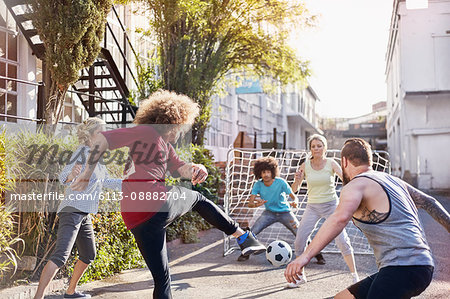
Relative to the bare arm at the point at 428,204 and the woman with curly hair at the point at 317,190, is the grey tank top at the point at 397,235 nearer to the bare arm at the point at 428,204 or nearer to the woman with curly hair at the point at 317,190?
the bare arm at the point at 428,204

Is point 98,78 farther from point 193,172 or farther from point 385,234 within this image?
point 385,234

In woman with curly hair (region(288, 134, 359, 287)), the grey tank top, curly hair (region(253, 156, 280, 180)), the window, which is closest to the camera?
the grey tank top

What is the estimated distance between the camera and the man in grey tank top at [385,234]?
3.03m

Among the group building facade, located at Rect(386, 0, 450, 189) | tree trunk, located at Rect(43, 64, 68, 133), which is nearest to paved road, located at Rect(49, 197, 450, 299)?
tree trunk, located at Rect(43, 64, 68, 133)

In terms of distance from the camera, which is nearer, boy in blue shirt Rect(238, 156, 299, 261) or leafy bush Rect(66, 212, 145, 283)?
leafy bush Rect(66, 212, 145, 283)

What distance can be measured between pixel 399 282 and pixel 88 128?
3369 mm

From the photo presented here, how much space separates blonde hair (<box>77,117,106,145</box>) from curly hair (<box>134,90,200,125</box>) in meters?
1.22

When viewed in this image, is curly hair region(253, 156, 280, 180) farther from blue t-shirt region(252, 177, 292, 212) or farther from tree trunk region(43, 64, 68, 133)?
tree trunk region(43, 64, 68, 133)

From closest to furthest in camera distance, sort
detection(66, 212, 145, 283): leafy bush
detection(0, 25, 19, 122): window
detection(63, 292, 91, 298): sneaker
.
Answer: detection(63, 292, 91, 298): sneaker → detection(66, 212, 145, 283): leafy bush → detection(0, 25, 19, 122): window

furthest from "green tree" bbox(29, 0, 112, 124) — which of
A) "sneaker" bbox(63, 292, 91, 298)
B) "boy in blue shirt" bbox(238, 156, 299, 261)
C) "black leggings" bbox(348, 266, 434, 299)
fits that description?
"black leggings" bbox(348, 266, 434, 299)

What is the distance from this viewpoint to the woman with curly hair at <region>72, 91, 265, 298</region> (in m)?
3.70

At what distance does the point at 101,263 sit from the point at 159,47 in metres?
7.50

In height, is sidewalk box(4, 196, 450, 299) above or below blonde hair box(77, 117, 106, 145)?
below

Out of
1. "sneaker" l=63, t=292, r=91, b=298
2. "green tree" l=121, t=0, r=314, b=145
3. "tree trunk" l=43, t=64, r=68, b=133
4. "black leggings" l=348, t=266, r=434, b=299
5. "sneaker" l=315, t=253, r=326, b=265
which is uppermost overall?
"green tree" l=121, t=0, r=314, b=145
